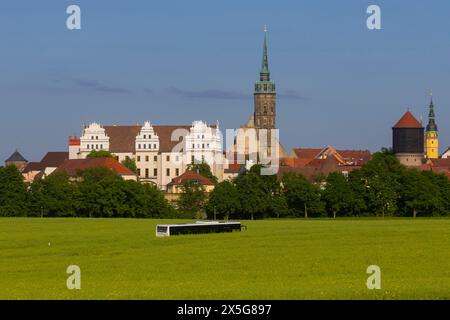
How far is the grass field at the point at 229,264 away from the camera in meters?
32.8

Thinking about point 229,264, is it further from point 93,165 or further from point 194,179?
point 93,165

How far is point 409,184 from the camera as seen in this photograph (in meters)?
135

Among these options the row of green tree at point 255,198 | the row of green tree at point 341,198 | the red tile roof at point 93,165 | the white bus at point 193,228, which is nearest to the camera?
the white bus at point 193,228

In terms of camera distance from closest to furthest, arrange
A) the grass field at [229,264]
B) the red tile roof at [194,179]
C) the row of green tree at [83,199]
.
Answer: the grass field at [229,264] < the row of green tree at [83,199] < the red tile roof at [194,179]

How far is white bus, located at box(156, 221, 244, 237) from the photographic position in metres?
66.0

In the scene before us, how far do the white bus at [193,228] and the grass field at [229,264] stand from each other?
4.16 ft

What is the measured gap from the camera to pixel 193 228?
6975cm

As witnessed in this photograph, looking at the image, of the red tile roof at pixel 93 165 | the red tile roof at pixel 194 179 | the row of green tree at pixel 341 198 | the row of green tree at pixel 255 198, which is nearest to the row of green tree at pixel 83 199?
the row of green tree at pixel 255 198

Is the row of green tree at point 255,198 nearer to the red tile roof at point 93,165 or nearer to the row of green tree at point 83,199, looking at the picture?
the row of green tree at point 83,199

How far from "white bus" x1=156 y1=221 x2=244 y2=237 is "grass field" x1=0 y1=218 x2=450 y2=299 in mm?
1269

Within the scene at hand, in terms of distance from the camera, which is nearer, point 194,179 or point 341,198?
point 341,198

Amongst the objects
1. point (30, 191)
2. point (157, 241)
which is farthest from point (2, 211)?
point (157, 241)

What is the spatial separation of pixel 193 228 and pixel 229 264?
25.7m

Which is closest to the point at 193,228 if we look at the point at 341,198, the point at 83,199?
the point at 83,199
